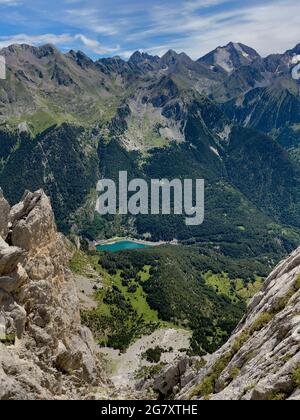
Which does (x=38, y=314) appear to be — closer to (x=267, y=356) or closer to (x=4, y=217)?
(x=4, y=217)

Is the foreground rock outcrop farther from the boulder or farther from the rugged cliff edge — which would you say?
the boulder

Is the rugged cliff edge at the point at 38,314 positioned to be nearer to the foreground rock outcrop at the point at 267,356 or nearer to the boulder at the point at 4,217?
the boulder at the point at 4,217

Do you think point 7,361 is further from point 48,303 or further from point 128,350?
point 128,350

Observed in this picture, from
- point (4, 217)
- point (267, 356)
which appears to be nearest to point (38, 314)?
point (4, 217)

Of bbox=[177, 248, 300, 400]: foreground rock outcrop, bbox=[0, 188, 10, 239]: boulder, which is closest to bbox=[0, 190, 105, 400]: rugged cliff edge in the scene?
bbox=[0, 188, 10, 239]: boulder
